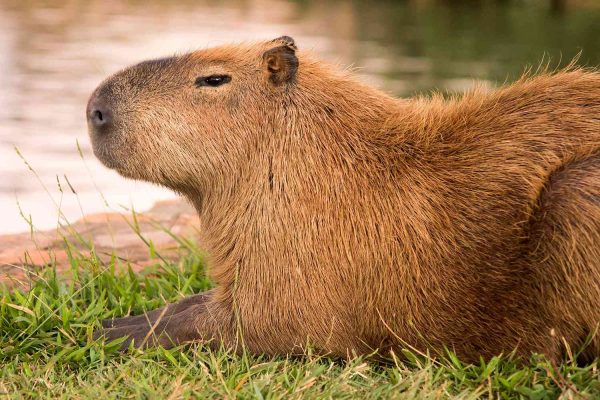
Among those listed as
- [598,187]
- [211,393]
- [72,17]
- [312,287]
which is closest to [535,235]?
[598,187]

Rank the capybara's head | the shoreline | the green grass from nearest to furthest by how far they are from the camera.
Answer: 1. the green grass
2. the capybara's head
3. the shoreline

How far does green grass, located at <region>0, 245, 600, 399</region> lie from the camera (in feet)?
11.2

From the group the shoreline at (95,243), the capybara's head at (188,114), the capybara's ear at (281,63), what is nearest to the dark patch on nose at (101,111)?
the capybara's head at (188,114)

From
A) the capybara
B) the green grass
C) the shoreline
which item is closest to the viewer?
the green grass

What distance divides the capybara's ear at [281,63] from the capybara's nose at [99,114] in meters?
0.68

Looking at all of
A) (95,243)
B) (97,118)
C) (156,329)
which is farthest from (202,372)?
(95,243)

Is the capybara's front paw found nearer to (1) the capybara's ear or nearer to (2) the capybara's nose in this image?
(2) the capybara's nose

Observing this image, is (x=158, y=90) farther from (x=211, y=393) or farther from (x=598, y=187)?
(x=598, y=187)

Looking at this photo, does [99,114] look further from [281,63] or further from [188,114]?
[281,63]

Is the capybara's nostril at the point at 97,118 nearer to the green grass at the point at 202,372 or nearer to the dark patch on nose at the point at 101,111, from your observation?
the dark patch on nose at the point at 101,111

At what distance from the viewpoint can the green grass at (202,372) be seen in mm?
3400

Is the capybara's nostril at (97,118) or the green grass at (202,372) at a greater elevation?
the capybara's nostril at (97,118)

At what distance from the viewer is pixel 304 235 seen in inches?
147

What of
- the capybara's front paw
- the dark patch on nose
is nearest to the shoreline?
the capybara's front paw
